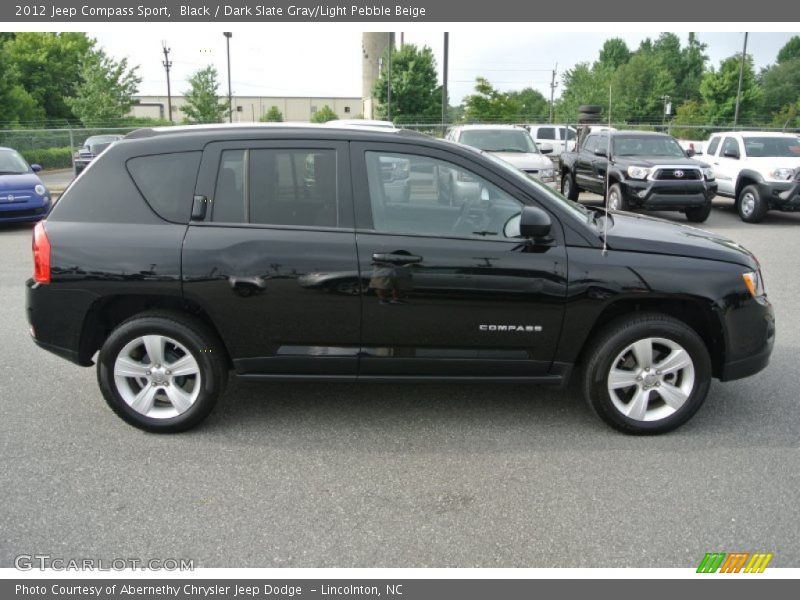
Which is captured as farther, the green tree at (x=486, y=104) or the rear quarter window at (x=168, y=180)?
the green tree at (x=486, y=104)

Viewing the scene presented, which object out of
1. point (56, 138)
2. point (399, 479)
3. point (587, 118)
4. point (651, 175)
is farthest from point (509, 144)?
Answer: point (56, 138)

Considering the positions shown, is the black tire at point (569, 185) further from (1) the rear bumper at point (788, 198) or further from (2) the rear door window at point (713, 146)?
(1) the rear bumper at point (788, 198)

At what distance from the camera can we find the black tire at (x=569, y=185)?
56.3 ft

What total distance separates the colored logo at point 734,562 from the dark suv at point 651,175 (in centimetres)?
1066

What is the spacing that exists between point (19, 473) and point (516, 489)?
2739 mm

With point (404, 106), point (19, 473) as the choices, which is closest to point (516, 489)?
point (19, 473)

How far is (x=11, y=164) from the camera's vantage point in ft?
45.0

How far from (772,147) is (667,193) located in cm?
327

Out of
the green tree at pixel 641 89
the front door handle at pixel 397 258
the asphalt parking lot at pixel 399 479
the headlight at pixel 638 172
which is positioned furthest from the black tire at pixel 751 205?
the green tree at pixel 641 89

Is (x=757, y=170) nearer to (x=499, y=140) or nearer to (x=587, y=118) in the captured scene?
(x=499, y=140)

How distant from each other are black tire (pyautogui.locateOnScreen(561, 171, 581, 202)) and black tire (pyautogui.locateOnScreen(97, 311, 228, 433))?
14.2 meters

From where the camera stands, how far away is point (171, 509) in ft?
11.2

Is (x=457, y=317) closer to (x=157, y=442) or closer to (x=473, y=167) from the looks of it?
(x=473, y=167)

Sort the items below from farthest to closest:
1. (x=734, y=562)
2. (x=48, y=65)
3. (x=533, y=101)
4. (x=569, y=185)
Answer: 1. (x=533, y=101)
2. (x=48, y=65)
3. (x=569, y=185)
4. (x=734, y=562)
